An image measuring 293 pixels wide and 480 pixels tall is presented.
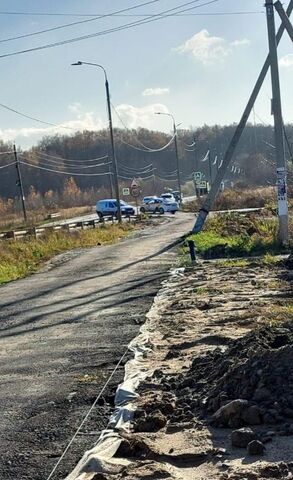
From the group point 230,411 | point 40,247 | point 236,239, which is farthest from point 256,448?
point 40,247

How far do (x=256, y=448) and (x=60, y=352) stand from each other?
4691 mm

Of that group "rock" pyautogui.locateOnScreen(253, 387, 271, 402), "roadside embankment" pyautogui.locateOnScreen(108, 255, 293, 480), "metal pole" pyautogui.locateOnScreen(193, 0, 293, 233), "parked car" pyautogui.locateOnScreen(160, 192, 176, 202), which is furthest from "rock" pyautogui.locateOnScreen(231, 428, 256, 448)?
"parked car" pyautogui.locateOnScreen(160, 192, 176, 202)

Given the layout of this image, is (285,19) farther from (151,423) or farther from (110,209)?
(110,209)

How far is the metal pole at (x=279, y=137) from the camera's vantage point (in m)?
20.2

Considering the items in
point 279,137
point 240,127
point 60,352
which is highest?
point 240,127

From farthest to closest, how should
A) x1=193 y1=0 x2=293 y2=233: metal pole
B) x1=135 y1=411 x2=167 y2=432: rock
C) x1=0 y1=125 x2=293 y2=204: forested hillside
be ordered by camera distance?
x1=0 y1=125 x2=293 y2=204: forested hillside
x1=193 y1=0 x2=293 y2=233: metal pole
x1=135 y1=411 x2=167 y2=432: rock

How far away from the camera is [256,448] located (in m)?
4.73

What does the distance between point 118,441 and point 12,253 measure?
1950cm

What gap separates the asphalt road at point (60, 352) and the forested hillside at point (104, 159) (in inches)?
4361

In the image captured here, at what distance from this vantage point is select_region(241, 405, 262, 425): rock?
527 centimetres

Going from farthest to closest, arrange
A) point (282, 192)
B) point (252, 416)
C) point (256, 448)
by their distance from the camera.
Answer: point (282, 192) < point (252, 416) < point (256, 448)

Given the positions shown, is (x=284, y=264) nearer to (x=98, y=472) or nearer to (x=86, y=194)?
(x=98, y=472)

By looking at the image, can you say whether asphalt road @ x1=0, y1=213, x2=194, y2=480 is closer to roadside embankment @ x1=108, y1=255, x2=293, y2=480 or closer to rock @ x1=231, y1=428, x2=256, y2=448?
roadside embankment @ x1=108, y1=255, x2=293, y2=480

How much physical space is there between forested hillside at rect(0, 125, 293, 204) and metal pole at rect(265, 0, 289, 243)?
10577 cm
